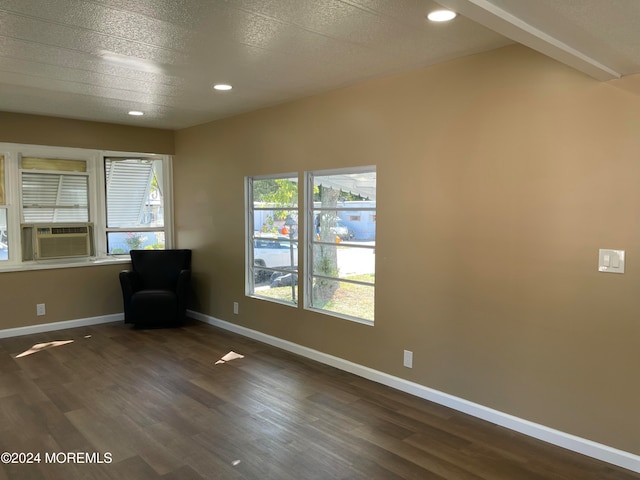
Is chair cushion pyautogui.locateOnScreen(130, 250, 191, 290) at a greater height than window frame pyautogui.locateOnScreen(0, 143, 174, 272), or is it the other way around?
window frame pyautogui.locateOnScreen(0, 143, 174, 272)

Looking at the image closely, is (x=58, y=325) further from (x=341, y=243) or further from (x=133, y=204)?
(x=341, y=243)

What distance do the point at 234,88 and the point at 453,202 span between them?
6.85 ft

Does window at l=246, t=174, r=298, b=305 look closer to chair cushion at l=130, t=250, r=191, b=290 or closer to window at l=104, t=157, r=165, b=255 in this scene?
chair cushion at l=130, t=250, r=191, b=290

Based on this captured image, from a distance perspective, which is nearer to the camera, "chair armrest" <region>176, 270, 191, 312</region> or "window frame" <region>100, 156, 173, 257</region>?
"chair armrest" <region>176, 270, 191, 312</region>

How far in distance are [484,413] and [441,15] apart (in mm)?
2488

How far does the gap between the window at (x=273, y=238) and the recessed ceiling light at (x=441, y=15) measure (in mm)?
2383

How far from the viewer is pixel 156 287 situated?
578 centimetres

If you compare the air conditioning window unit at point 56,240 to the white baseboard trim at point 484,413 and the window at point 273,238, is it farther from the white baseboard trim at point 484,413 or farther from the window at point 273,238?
the white baseboard trim at point 484,413

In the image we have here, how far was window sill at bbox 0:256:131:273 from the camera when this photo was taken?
17.1 ft

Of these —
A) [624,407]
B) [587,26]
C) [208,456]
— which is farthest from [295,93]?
[624,407]

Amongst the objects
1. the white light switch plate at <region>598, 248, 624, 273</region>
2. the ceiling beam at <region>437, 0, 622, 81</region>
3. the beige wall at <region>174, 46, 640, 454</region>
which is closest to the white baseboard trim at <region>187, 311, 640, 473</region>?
the beige wall at <region>174, 46, 640, 454</region>

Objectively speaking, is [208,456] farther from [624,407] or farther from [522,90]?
[522,90]

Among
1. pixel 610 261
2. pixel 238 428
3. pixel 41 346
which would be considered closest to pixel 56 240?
pixel 41 346

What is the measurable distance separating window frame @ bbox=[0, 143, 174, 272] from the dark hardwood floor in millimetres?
1485
